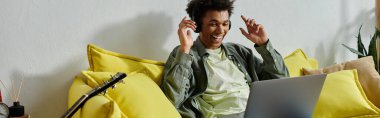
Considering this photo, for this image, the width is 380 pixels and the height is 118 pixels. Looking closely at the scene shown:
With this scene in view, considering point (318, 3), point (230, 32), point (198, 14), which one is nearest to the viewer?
point (198, 14)

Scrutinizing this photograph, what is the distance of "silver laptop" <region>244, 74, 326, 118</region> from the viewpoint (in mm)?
1573

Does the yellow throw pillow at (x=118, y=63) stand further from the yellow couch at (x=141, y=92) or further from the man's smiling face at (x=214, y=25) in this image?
the man's smiling face at (x=214, y=25)

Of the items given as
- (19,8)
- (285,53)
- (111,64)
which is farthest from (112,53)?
(285,53)

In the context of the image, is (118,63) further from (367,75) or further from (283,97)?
(367,75)

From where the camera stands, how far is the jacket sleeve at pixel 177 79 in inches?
80.8

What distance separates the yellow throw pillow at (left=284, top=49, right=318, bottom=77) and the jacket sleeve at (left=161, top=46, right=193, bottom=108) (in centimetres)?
72

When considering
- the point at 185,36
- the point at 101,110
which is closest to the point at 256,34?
the point at 185,36

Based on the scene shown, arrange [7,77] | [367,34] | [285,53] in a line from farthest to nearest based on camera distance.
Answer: [367,34]
[285,53]
[7,77]

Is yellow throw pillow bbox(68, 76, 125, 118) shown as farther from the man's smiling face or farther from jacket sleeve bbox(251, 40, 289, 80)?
jacket sleeve bbox(251, 40, 289, 80)

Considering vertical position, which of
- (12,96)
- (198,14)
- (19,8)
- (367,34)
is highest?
(19,8)

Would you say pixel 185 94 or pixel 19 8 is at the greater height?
pixel 19 8

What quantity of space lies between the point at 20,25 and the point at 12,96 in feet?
0.95

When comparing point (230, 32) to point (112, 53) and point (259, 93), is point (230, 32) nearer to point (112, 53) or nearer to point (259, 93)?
point (112, 53)

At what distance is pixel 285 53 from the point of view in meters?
2.98
